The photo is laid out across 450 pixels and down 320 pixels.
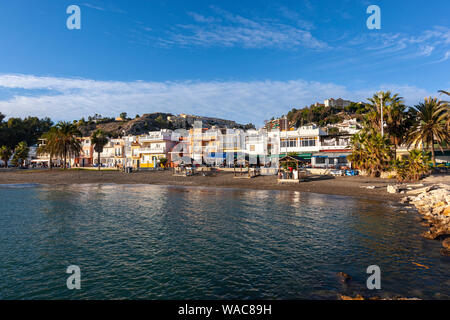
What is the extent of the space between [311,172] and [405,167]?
13.8m

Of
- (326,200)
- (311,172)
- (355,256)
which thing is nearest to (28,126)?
(311,172)

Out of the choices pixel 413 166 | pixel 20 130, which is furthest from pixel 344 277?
pixel 20 130

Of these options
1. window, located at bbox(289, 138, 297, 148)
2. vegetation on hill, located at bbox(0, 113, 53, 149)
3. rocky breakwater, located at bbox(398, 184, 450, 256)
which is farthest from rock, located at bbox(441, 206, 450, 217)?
vegetation on hill, located at bbox(0, 113, 53, 149)

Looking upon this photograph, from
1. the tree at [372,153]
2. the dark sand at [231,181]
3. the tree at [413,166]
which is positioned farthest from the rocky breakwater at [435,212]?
the tree at [372,153]

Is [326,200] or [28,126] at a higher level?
[28,126]

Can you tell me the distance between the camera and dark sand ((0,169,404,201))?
30609 mm

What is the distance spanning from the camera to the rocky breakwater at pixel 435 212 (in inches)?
516

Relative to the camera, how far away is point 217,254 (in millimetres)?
11516

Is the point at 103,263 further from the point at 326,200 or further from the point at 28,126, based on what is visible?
the point at 28,126

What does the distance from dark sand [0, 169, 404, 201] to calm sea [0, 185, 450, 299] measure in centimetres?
1054

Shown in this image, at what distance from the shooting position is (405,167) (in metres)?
32.7

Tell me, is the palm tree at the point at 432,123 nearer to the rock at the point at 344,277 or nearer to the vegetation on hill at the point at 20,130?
the rock at the point at 344,277

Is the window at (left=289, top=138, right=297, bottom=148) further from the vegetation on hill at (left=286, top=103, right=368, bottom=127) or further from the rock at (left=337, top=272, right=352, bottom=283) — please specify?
the vegetation on hill at (left=286, top=103, right=368, bottom=127)

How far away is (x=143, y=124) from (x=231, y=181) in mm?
127516
